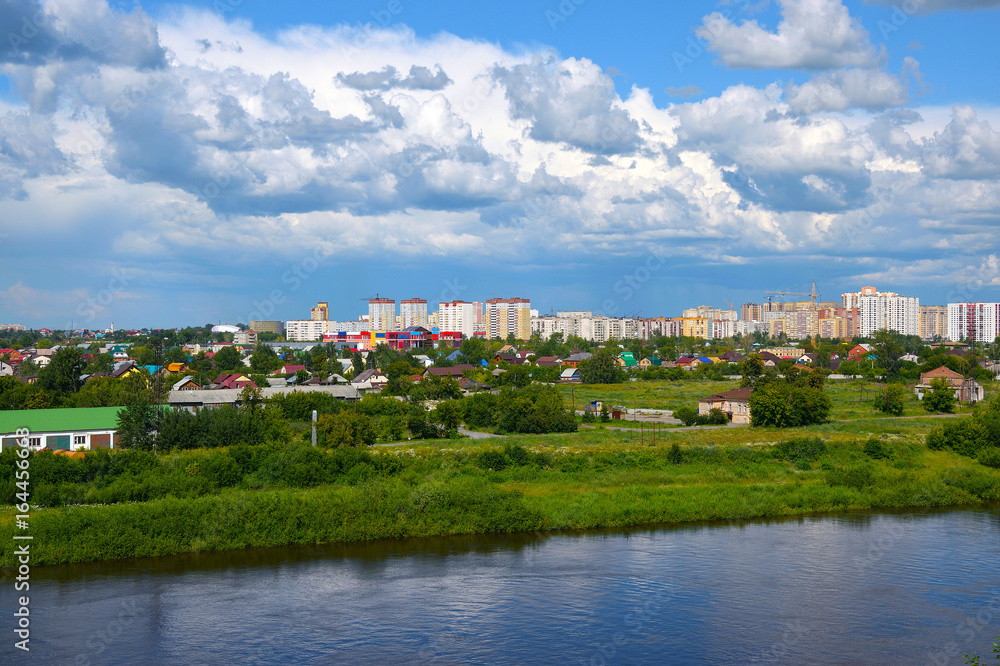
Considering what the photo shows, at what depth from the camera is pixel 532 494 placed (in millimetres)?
14523

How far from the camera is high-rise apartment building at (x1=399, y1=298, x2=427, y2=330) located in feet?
293

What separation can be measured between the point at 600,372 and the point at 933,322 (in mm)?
61610

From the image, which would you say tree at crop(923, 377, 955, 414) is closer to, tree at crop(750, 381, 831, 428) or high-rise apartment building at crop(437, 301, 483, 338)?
tree at crop(750, 381, 831, 428)

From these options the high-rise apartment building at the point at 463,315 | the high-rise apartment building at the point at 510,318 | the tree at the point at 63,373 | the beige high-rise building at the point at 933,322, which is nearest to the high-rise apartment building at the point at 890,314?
the beige high-rise building at the point at 933,322

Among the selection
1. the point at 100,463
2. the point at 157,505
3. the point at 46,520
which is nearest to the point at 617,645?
the point at 157,505

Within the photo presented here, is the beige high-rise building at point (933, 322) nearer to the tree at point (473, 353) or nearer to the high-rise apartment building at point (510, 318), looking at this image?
the high-rise apartment building at point (510, 318)

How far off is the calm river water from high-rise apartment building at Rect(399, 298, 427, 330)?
7729 centimetres

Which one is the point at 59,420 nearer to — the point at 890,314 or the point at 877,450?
the point at 877,450

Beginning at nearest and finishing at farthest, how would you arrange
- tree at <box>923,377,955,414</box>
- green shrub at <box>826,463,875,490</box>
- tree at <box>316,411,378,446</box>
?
1. green shrub at <box>826,463,875,490</box>
2. tree at <box>316,411,378,446</box>
3. tree at <box>923,377,955,414</box>

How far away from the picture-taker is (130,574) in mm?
10828

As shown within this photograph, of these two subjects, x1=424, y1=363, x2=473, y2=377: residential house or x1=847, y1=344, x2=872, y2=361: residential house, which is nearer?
x1=424, y1=363, x2=473, y2=377: residential house

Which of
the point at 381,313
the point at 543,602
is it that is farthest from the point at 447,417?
the point at 381,313

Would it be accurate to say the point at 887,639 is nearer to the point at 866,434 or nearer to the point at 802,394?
the point at 866,434

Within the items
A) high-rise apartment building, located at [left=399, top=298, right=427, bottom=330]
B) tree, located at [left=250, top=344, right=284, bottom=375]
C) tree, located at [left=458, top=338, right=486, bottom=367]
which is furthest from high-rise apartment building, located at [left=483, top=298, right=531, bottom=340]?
tree, located at [left=250, top=344, right=284, bottom=375]
